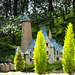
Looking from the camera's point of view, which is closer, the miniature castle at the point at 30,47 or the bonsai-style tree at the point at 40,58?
the bonsai-style tree at the point at 40,58

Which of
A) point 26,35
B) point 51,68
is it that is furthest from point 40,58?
point 26,35

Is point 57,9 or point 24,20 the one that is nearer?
point 24,20

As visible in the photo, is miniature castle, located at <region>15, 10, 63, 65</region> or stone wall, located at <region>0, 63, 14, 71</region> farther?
miniature castle, located at <region>15, 10, 63, 65</region>

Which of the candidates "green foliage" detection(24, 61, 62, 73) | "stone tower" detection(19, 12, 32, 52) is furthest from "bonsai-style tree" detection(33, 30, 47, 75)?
"stone tower" detection(19, 12, 32, 52)

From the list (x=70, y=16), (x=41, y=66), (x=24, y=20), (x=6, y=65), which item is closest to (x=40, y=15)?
(x=70, y=16)

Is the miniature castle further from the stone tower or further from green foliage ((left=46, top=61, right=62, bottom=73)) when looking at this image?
green foliage ((left=46, top=61, right=62, bottom=73))

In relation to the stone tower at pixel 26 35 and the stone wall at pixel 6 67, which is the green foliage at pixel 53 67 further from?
the stone wall at pixel 6 67

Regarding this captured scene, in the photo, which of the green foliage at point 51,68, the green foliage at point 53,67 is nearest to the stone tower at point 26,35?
the green foliage at point 51,68

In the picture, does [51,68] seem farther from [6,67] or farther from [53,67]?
[6,67]

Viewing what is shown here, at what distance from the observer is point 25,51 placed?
78.9ft

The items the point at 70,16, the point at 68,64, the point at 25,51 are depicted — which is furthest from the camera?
the point at 70,16

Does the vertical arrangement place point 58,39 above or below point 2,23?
below

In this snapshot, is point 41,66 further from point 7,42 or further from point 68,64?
point 7,42

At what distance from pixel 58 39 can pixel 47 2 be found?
12.4m
